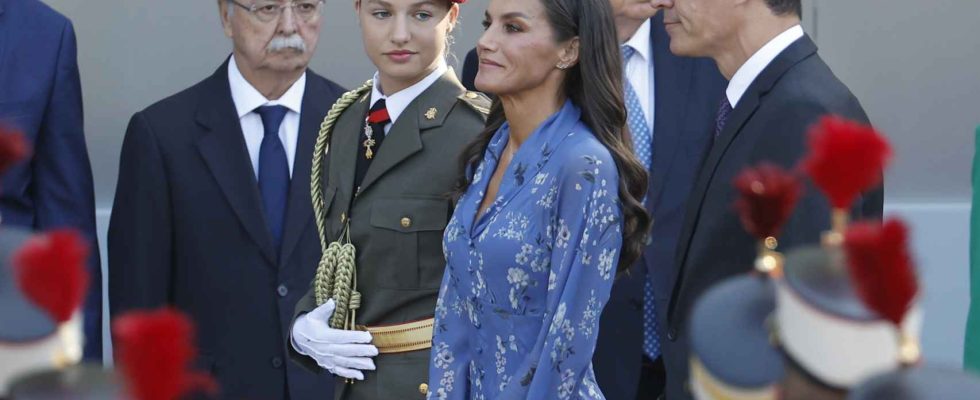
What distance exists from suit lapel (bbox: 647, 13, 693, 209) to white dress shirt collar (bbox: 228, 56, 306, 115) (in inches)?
36.6

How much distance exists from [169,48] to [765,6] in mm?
2659

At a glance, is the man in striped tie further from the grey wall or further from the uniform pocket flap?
the grey wall

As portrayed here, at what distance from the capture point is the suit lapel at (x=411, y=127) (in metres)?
3.74

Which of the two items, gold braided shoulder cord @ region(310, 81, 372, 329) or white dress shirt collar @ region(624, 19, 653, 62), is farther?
white dress shirt collar @ region(624, 19, 653, 62)

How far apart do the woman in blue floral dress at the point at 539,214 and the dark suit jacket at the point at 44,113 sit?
49.5 inches

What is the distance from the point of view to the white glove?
3654mm

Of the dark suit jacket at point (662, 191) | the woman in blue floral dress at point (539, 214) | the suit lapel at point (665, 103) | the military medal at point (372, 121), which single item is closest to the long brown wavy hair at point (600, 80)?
the woman in blue floral dress at point (539, 214)

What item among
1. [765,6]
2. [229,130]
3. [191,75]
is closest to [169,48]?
[191,75]

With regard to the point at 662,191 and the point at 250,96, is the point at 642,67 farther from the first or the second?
the point at 250,96

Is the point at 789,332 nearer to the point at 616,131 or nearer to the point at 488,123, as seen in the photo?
the point at 616,131

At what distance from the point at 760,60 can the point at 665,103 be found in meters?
0.96

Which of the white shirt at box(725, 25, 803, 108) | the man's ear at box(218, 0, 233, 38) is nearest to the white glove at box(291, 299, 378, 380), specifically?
the white shirt at box(725, 25, 803, 108)

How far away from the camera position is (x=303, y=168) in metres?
4.51

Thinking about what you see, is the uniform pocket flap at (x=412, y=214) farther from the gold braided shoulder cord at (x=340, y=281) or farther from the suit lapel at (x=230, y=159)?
the suit lapel at (x=230, y=159)
